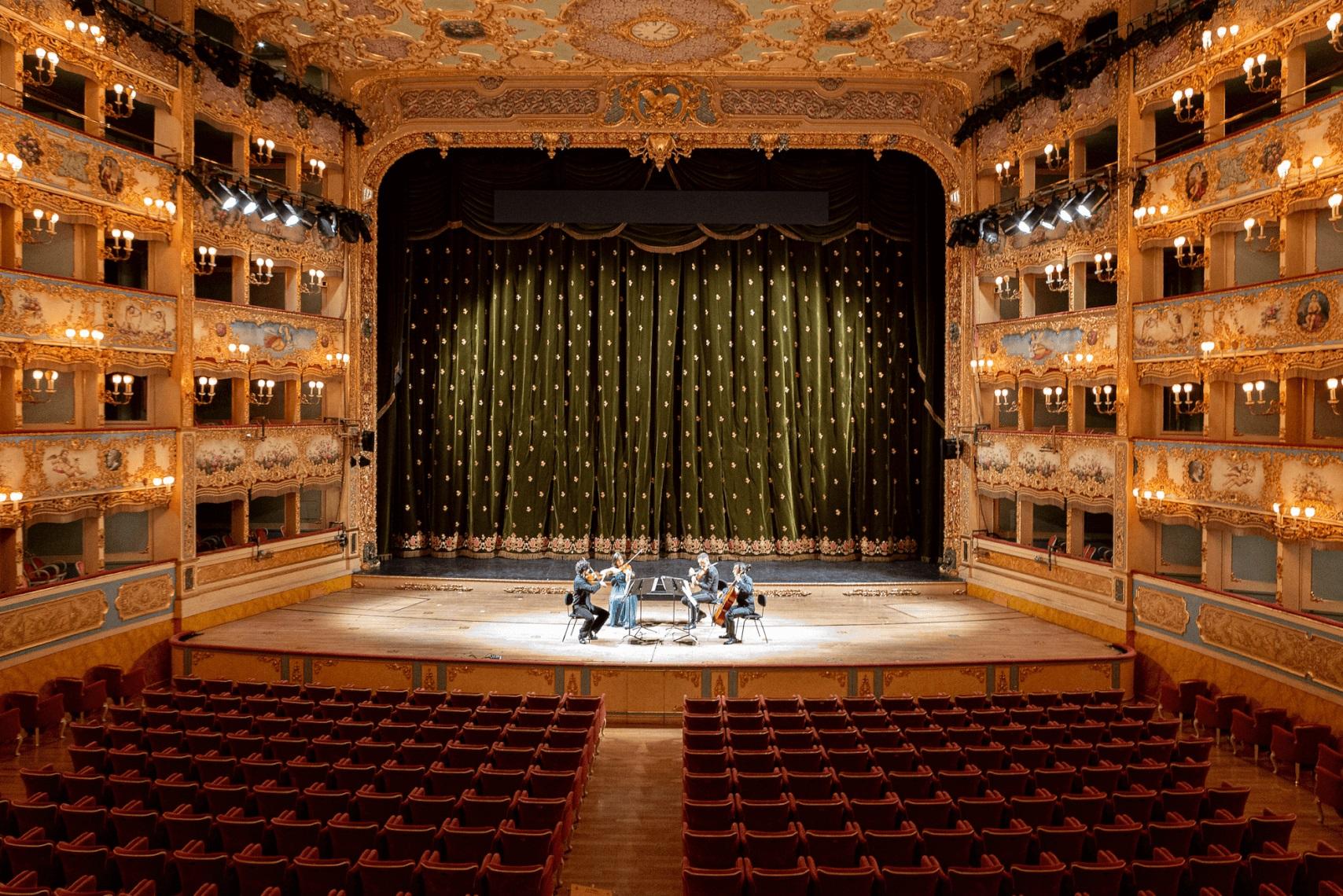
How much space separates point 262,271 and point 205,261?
1708mm

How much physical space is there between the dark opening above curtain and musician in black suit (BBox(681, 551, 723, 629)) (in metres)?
6.11

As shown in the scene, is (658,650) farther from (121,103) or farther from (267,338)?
(121,103)

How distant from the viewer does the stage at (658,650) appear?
41.1 ft

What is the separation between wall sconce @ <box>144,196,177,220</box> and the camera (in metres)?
14.5

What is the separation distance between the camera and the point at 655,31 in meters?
16.8

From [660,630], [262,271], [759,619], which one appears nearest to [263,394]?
[262,271]

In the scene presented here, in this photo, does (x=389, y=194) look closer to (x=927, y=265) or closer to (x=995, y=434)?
(x=927, y=265)

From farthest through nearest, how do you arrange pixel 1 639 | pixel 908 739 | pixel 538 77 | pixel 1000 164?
pixel 538 77 < pixel 1000 164 < pixel 1 639 < pixel 908 739

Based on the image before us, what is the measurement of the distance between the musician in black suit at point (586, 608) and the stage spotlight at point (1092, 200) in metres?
9.72

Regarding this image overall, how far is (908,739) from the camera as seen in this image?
354 inches

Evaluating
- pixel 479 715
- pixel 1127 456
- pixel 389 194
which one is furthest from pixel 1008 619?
pixel 389 194

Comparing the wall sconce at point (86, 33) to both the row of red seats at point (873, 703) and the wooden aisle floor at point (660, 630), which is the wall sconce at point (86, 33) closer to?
the wooden aisle floor at point (660, 630)

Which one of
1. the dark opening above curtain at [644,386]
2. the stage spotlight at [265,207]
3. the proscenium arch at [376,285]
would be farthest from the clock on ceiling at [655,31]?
the stage spotlight at [265,207]

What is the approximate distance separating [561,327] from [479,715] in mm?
13196
